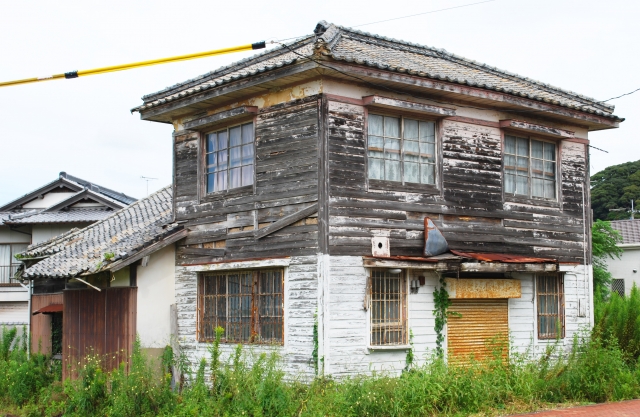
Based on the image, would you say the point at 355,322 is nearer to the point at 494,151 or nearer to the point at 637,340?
the point at 494,151

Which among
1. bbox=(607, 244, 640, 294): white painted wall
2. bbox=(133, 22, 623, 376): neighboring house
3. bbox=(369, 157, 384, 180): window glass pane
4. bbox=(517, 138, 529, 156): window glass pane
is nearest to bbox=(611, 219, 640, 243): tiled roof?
bbox=(607, 244, 640, 294): white painted wall

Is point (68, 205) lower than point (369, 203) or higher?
higher

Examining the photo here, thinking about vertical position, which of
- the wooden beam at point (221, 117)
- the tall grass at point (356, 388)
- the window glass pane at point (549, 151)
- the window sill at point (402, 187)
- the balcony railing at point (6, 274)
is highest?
the wooden beam at point (221, 117)

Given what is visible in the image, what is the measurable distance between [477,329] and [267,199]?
483cm

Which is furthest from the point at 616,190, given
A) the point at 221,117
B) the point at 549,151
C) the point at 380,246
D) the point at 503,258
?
the point at 221,117

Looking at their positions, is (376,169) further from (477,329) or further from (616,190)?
(616,190)

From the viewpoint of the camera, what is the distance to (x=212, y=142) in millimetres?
16344

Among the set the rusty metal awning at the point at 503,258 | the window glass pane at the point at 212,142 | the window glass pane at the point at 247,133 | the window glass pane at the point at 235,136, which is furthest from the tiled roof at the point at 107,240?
the rusty metal awning at the point at 503,258

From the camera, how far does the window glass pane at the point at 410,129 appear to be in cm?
1485

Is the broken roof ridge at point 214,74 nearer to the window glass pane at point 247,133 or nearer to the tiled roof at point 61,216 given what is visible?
the window glass pane at point 247,133

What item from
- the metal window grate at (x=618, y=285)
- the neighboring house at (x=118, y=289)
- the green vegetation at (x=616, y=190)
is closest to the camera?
the neighboring house at (x=118, y=289)

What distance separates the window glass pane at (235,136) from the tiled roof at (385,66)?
40.9 inches

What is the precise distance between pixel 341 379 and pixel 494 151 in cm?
587

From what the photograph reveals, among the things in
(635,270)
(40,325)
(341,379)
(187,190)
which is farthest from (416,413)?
(635,270)
